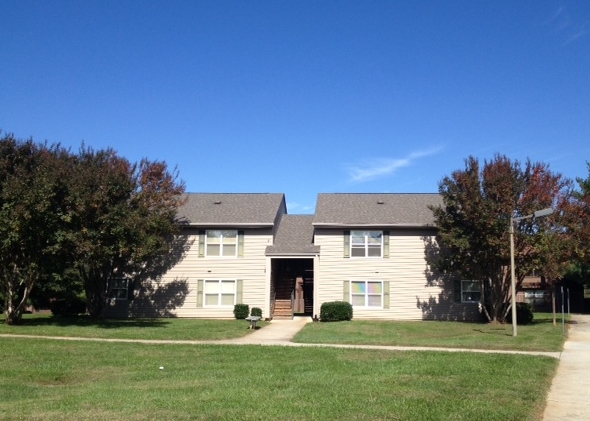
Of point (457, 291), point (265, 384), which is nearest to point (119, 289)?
point (457, 291)

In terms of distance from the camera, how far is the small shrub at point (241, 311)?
27.9 metres

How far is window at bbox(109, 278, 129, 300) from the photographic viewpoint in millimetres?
29625

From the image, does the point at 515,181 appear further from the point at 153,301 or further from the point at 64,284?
the point at 64,284

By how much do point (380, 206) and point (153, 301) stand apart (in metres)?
12.8

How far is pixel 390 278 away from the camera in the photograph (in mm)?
28906

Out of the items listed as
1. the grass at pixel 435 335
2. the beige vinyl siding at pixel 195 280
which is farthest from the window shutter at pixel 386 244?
the beige vinyl siding at pixel 195 280

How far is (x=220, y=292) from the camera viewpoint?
29.2 metres

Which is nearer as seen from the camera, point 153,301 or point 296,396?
point 296,396

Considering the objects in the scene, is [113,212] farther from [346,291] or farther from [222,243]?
[346,291]

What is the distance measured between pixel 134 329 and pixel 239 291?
8.54 metres

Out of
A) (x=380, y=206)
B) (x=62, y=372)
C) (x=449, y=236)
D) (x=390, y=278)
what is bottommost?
(x=62, y=372)

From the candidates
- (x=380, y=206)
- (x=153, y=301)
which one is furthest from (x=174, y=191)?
(x=380, y=206)

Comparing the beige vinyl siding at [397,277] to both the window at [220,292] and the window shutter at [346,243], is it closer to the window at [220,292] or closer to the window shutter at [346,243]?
the window shutter at [346,243]

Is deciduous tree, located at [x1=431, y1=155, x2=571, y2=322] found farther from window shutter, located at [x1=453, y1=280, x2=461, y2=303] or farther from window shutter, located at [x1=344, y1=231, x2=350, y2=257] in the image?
window shutter, located at [x1=344, y1=231, x2=350, y2=257]
